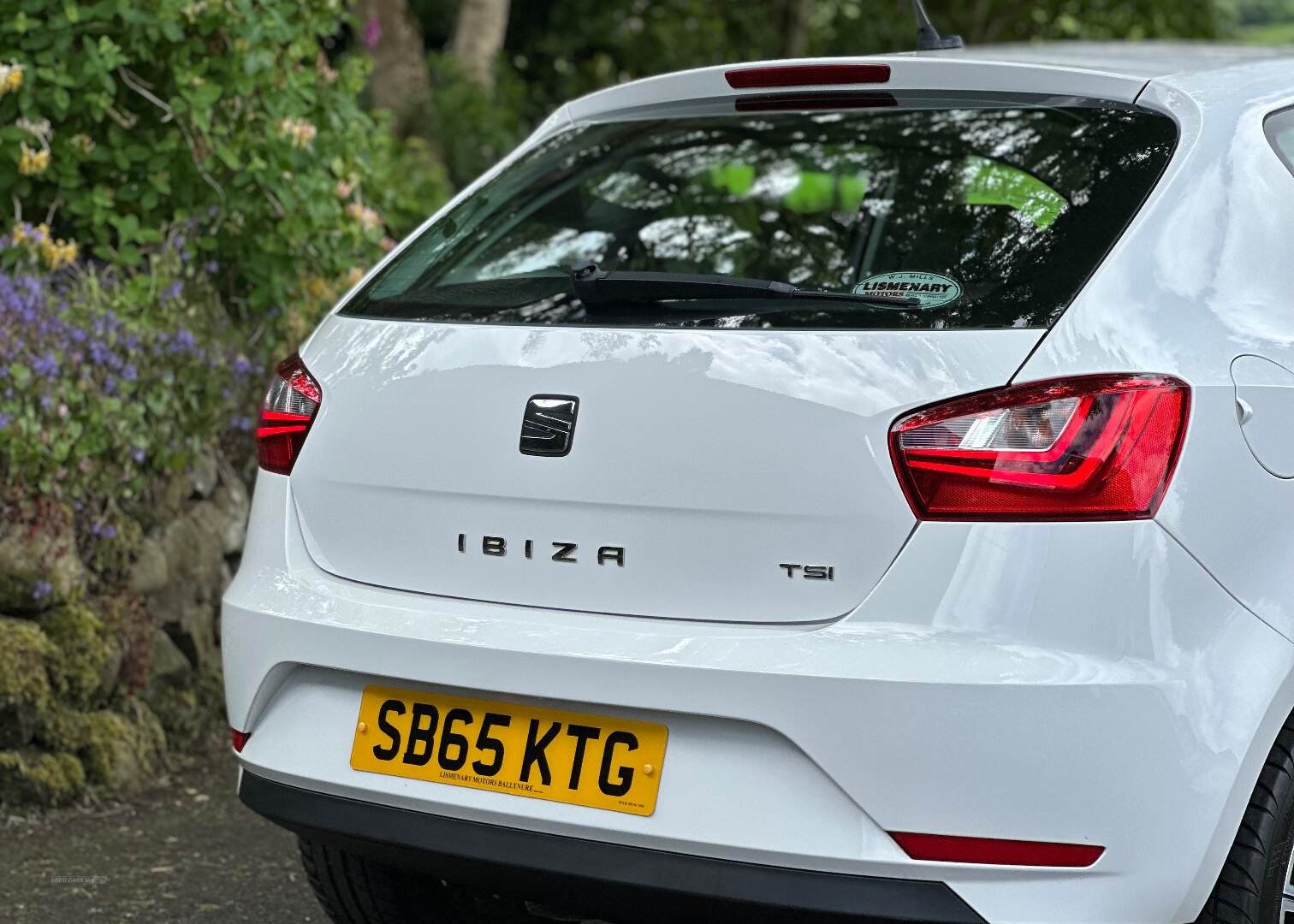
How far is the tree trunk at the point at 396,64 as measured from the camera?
34.1 ft

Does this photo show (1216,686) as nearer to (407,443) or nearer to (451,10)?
(407,443)

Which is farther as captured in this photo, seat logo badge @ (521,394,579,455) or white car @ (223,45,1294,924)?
seat logo badge @ (521,394,579,455)

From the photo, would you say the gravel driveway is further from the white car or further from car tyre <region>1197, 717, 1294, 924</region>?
car tyre <region>1197, 717, 1294, 924</region>

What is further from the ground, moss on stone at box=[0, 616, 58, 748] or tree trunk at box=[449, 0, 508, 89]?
tree trunk at box=[449, 0, 508, 89]

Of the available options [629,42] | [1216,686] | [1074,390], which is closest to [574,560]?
[1074,390]

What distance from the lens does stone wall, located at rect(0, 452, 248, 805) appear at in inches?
157

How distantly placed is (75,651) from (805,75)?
7.65 feet

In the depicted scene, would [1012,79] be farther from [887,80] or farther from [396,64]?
[396,64]

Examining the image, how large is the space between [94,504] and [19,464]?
0.83ft

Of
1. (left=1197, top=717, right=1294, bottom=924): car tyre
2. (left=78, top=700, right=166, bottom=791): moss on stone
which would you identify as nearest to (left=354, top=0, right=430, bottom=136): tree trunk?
(left=78, top=700, right=166, bottom=791): moss on stone

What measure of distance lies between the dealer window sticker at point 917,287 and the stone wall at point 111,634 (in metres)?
2.38

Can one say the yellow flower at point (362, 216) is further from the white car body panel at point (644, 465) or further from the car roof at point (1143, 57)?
the white car body panel at point (644, 465)

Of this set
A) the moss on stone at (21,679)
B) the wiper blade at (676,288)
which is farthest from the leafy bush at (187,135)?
the wiper blade at (676,288)

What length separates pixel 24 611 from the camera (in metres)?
4.10
